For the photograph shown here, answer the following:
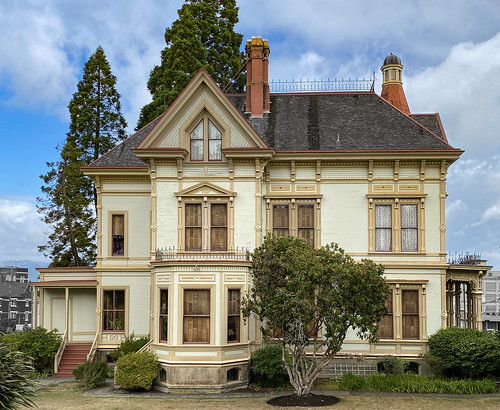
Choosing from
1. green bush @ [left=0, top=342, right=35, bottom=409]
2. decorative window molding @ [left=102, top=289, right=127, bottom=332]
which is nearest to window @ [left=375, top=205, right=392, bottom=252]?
decorative window molding @ [left=102, top=289, right=127, bottom=332]

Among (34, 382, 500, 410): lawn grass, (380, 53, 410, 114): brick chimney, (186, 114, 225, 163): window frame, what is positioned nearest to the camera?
(34, 382, 500, 410): lawn grass

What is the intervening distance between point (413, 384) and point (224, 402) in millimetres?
7271

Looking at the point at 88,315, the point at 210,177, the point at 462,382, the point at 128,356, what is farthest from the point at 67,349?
the point at 462,382

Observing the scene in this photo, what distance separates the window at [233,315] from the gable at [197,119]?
6.08 meters

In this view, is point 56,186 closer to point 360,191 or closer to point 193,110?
point 193,110

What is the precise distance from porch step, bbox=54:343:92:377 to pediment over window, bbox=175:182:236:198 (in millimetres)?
9052

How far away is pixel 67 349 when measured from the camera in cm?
3088

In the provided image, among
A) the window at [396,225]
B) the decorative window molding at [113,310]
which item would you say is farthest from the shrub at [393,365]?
the decorative window molding at [113,310]

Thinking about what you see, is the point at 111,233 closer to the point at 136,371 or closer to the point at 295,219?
the point at 136,371

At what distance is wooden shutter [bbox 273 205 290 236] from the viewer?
2911 centimetres

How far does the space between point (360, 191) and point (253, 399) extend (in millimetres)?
10370

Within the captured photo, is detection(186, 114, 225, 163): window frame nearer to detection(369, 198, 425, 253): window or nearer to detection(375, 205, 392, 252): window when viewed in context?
detection(369, 198, 425, 253): window

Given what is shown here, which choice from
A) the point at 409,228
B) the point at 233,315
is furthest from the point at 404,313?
the point at 233,315

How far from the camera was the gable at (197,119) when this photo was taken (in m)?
27.4
